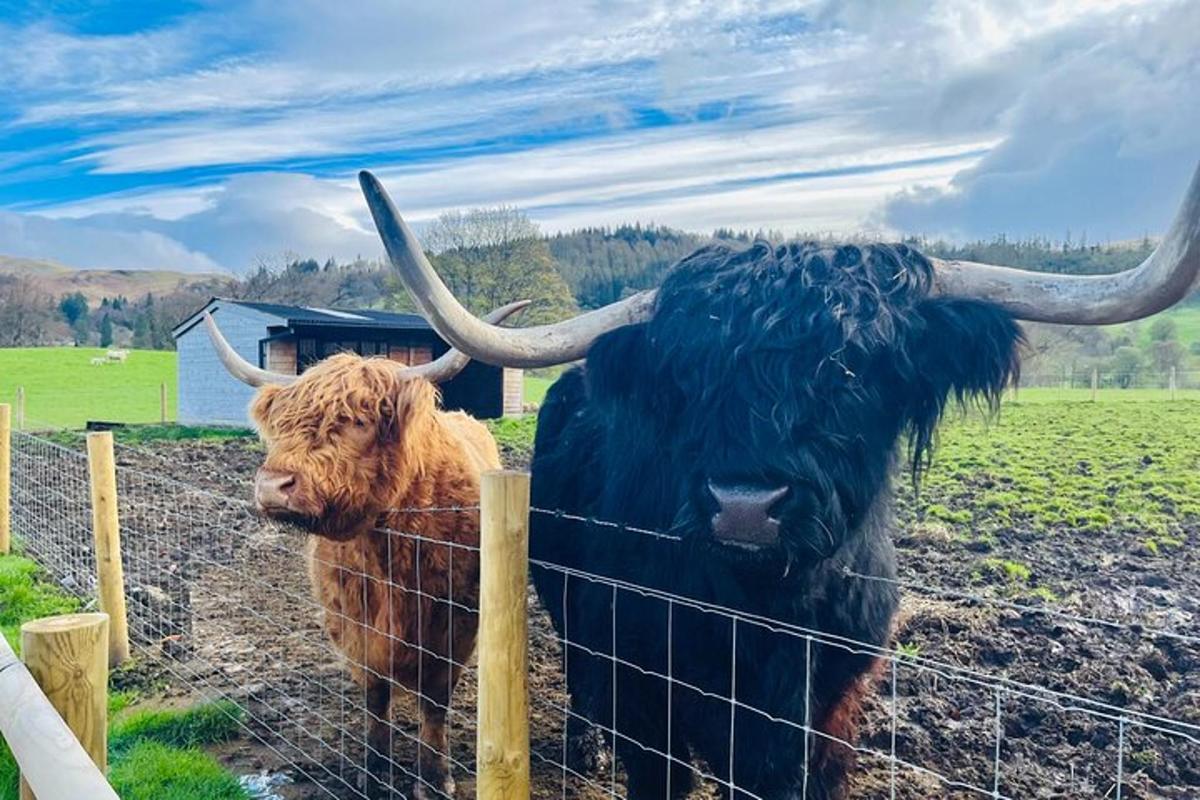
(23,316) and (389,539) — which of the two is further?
(23,316)

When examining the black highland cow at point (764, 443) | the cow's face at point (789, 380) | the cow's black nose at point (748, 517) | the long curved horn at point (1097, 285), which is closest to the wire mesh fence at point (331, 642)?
the black highland cow at point (764, 443)

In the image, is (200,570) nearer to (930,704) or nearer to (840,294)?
(930,704)

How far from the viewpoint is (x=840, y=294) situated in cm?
268

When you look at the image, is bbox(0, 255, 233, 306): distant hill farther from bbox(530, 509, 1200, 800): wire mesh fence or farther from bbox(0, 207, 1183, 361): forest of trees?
bbox(530, 509, 1200, 800): wire mesh fence

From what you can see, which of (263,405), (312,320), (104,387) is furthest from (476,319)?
(104,387)

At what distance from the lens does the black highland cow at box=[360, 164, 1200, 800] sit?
246cm

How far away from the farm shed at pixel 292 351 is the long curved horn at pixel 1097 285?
20.5 metres

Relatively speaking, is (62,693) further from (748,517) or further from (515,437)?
(515,437)

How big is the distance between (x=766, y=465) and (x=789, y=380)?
28cm

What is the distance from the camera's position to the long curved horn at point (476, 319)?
106 inches

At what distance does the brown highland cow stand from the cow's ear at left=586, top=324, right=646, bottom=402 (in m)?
0.96

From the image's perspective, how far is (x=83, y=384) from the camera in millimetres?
40156

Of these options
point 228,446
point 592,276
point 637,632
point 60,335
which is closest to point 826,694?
point 637,632

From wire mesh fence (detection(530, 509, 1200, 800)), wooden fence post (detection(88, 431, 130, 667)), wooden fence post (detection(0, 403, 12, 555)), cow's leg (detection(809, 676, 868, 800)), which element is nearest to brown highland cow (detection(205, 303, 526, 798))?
wire mesh fence (detection(530, 509, 1200, 800))
